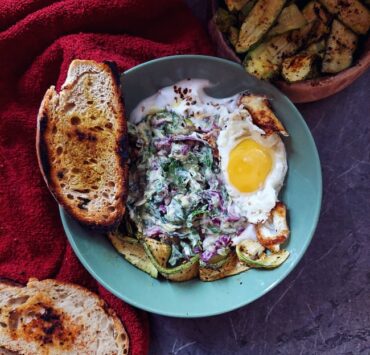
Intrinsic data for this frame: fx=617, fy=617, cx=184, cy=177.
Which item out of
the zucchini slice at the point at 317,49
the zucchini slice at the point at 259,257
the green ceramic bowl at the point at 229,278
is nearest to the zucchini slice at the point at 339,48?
the zucchini slice at the point at 317,49

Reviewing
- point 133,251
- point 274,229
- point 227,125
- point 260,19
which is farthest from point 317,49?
point 133,251

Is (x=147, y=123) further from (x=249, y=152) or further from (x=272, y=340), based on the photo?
(x=272, y=340)

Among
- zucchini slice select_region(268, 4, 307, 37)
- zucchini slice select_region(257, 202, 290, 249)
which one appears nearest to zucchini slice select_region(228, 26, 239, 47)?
zucchini slice select_region(268, 4, 307, 37)

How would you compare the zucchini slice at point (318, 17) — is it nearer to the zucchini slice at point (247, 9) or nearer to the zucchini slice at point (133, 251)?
the zucchini slice at point (247, 9)

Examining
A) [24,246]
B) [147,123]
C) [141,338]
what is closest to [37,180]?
[24,246]

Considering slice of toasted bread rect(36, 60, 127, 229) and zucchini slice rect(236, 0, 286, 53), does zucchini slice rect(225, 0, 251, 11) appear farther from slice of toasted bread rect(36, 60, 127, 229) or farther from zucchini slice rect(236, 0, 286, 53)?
slice of toasted bread rect(36, 60, 127, 229)
